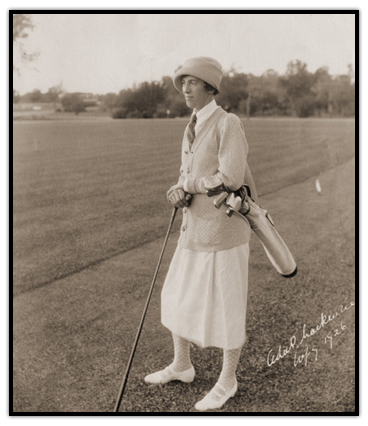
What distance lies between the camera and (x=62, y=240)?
3.55 m

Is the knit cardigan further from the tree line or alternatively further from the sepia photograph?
the tree line

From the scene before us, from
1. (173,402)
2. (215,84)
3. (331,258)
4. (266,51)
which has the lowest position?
(173,402)

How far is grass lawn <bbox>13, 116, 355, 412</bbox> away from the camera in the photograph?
9.92ft

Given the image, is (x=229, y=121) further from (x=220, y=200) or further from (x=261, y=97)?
(x=261, y=97)

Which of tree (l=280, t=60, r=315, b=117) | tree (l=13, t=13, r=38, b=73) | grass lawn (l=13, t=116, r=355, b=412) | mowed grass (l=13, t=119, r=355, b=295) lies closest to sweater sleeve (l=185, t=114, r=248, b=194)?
grass lawn (l=13, t=116, r=355, b=412)

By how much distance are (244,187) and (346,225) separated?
1.05m

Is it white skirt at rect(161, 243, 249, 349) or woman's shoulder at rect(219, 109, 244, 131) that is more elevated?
woman's shoulder at rect(219, 109, 244, 131)

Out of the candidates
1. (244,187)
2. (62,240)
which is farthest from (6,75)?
(244,187)

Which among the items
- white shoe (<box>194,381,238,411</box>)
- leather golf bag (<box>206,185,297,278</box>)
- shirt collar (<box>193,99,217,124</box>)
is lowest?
white shoe (<box>194,381,238,411</box>)

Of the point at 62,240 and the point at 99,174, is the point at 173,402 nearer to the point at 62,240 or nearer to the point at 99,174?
the point at 62,240

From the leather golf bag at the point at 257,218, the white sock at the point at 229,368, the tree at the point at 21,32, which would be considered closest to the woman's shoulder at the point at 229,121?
the leather golf bag at the point at 257,218

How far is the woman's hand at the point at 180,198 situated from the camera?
8.87 feet

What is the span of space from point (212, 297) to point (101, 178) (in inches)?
51.3
